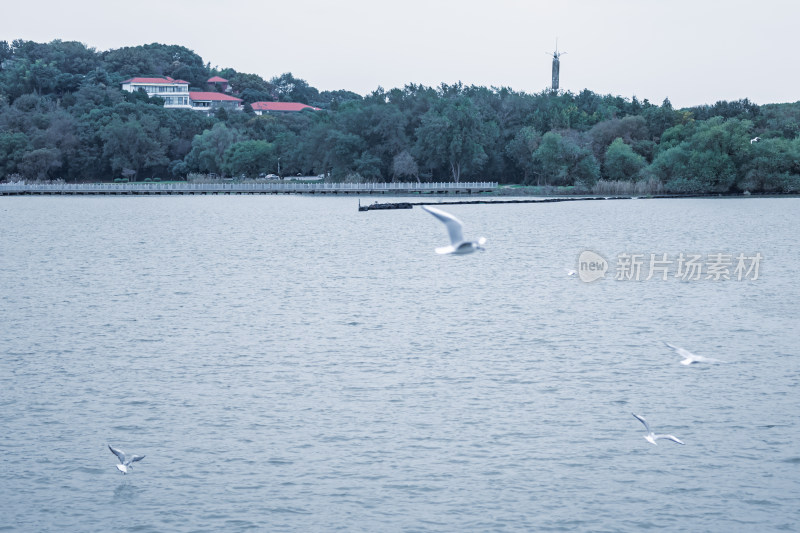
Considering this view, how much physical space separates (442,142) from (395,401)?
98.2 m

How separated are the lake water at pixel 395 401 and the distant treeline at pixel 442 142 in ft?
218

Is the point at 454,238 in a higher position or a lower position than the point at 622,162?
lower

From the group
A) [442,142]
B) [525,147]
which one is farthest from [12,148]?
[525,147]

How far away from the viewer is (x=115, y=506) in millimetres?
17641

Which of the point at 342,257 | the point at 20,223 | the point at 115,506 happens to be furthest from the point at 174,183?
the point at 115,506

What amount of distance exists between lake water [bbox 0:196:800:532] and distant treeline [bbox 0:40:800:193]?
6641 cm

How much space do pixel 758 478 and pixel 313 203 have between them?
373 ft

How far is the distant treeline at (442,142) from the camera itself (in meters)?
114

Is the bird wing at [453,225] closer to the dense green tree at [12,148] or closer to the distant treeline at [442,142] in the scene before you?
the distant treeline at [442,142]

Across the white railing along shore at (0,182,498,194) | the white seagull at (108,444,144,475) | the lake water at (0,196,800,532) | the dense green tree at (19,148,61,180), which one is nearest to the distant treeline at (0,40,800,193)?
the dense green tree at (19,148,61,180)

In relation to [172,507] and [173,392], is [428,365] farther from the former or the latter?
[172,507]

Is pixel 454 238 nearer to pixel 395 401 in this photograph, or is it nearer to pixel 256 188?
pixel 395 401

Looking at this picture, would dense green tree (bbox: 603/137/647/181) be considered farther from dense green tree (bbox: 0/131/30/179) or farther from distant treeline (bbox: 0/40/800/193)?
dense green tree (bbox: 0/131/30/179)

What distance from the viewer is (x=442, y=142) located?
120m
